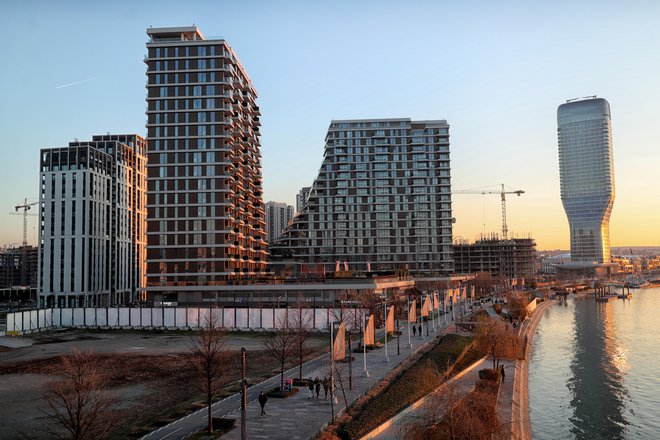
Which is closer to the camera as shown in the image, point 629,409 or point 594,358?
point 629,409

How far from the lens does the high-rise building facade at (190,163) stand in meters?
130

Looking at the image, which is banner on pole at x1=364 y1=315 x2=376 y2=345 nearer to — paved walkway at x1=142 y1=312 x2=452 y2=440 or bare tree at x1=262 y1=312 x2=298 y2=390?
paved walkway at x1=142 y1=312 x2=452 y2=440

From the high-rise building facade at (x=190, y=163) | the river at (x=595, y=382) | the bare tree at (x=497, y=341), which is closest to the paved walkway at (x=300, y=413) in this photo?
the bare tree at (x=497, y=341)

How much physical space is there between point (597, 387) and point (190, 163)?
99.7 metres

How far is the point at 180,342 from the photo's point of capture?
81000 mm

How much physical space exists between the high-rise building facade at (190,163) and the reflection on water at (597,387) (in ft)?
258

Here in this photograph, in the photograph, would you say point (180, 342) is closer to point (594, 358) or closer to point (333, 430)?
point (333, 430)

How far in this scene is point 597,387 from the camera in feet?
206

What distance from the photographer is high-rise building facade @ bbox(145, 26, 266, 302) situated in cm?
13038

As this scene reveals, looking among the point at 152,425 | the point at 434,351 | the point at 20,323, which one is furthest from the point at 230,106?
the point at 152,425

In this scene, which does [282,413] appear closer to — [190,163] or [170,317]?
[170,317]

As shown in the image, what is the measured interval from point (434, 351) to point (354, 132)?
13637 centimetres

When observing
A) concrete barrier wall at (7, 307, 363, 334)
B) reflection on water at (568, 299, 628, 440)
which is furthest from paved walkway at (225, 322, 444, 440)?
concrete barrier wall at (7, 307, 363, 334)

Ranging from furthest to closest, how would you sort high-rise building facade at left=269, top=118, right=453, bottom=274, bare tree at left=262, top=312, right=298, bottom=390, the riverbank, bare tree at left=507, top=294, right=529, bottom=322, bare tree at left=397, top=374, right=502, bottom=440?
high-rise building facade at left=269, top=118, right=453, bottom=274 < bare tree at left=507, top=294, right=529, bottom=322 < bare tree at left=262, top=312, right=298, bottom=390 < the riverbank < bare tree at left=397, top=374, right=502, bottom=440
